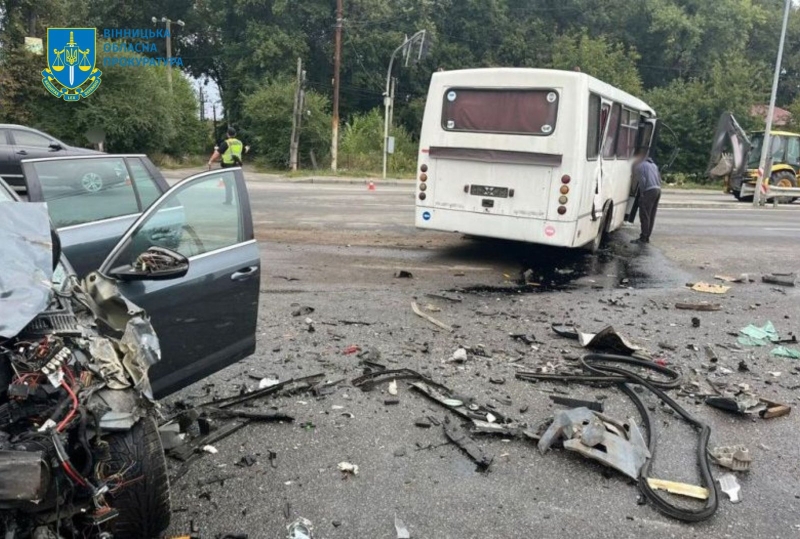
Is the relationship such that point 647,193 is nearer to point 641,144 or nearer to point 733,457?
point 641,144

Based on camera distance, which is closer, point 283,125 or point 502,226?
point 502,226

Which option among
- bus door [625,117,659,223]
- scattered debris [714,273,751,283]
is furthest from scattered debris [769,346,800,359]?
bus door [625,117,659,223]

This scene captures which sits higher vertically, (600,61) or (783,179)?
(600,61)

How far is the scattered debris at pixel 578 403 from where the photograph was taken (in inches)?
180

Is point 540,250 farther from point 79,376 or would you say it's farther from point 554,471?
point 79,376

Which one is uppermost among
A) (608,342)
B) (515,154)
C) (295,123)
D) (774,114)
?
(774,114)

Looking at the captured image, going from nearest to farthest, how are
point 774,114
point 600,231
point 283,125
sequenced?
point 600,231, point 283,125, point 774,114

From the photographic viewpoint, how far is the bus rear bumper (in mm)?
9047

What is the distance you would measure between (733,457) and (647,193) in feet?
30.6

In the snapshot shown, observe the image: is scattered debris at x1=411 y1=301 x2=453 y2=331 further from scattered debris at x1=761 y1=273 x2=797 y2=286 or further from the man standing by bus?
the man standing by bus

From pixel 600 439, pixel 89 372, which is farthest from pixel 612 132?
pixel 89 372

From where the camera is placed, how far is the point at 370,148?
37031 mm

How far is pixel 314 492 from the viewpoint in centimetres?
342

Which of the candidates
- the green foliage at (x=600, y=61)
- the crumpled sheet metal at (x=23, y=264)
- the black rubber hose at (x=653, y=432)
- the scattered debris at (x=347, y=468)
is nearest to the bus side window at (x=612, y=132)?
the black rubber hose at (x=653, y=432)
